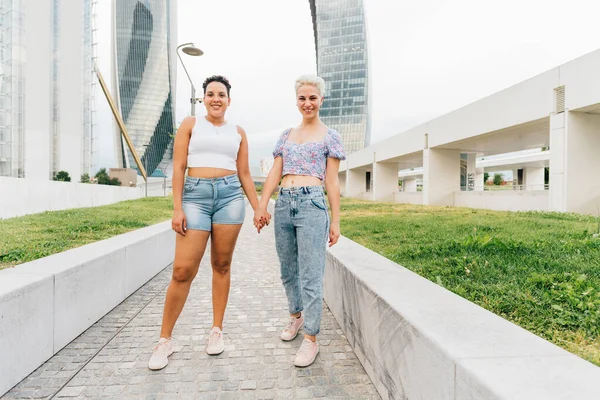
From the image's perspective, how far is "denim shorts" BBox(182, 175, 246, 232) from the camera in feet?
9.00

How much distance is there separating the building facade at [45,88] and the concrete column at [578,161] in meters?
37.3

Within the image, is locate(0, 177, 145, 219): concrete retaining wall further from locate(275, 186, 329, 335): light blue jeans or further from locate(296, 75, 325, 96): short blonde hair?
locate(296, 75, 325, 96): short blonde hair

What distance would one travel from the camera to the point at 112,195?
23031 millimetres

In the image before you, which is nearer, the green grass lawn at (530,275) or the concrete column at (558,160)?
the green grass lawn at (530,275)

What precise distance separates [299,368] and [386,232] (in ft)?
16.8

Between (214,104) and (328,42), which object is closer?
(214,104)

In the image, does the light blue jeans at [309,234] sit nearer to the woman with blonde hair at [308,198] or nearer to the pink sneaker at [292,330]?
the woman with blonde hair at [308,198]

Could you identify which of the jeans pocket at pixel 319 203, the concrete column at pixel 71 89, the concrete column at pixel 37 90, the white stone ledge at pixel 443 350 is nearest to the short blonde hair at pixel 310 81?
the jeans pocket at pixel 319 203

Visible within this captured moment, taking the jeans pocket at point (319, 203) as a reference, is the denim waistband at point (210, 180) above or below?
above

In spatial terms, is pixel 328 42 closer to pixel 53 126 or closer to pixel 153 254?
pixel 53 126

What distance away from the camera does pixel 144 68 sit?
103 m

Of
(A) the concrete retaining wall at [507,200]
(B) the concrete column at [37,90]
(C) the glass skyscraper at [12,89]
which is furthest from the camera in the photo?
(B) the concrete column at [37,90]

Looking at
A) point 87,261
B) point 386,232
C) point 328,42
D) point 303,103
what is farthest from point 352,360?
point 328,42

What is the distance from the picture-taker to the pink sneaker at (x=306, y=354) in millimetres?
2677
